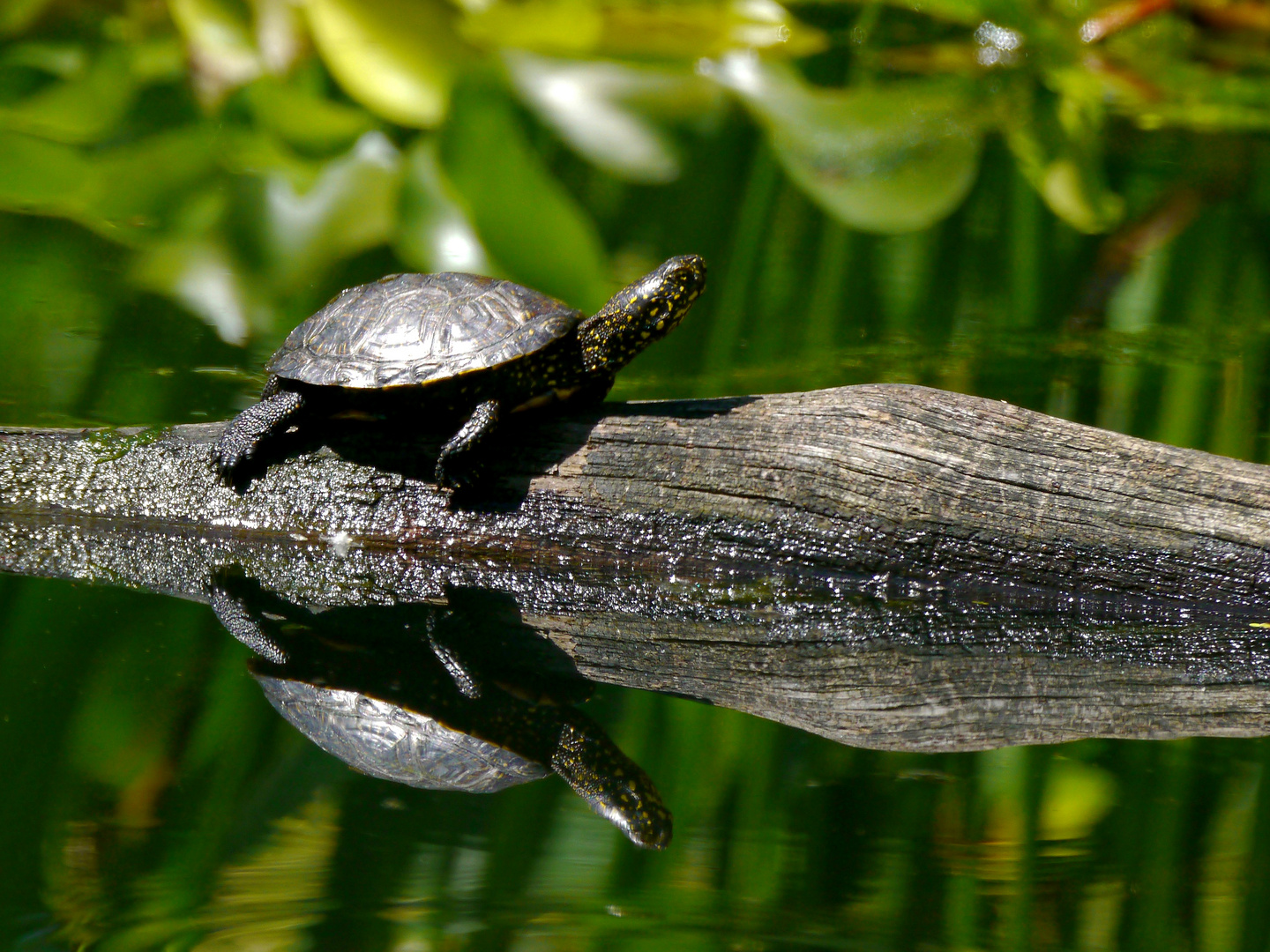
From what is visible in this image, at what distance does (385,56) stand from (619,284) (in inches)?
45.4

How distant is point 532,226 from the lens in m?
2.79

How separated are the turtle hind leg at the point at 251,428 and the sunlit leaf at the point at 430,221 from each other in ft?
2.34

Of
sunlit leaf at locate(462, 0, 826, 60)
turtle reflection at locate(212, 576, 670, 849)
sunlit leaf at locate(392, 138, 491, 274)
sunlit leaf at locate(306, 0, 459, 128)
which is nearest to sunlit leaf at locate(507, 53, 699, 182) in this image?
sunlit leaf at locate(462, 0, 826, 60)

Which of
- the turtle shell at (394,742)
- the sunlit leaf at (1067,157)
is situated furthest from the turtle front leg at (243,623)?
the sunlit leaf at (1067,157)

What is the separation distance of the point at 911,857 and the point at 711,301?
263 centimetres

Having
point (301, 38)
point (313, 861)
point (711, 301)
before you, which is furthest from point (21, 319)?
point (313, 861)

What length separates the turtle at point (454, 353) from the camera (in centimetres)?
244

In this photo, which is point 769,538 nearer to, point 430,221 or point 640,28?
point 430,221

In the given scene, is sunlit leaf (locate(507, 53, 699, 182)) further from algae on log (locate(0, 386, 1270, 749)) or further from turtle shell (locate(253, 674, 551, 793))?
turtle shell (locate(253, 674, 551, 793))

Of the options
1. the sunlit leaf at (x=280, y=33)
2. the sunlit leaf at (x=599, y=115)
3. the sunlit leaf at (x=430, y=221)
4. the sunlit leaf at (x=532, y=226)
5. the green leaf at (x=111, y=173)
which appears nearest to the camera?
the sunlit leaf at (x=532, y=226)

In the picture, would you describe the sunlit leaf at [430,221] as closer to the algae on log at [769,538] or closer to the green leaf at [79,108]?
the algae on log at [769,538]

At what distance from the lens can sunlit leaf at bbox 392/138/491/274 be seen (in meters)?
3.05

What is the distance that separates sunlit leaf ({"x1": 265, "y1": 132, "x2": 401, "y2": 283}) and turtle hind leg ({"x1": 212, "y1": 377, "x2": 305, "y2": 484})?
1.10 m

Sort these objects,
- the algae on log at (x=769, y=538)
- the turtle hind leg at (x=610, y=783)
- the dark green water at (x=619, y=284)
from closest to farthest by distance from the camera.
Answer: the dark green water at (x=619, y=284) → the turtle hind leg at (x=610, y=783) → the algae on log at (x=769, y=538)
